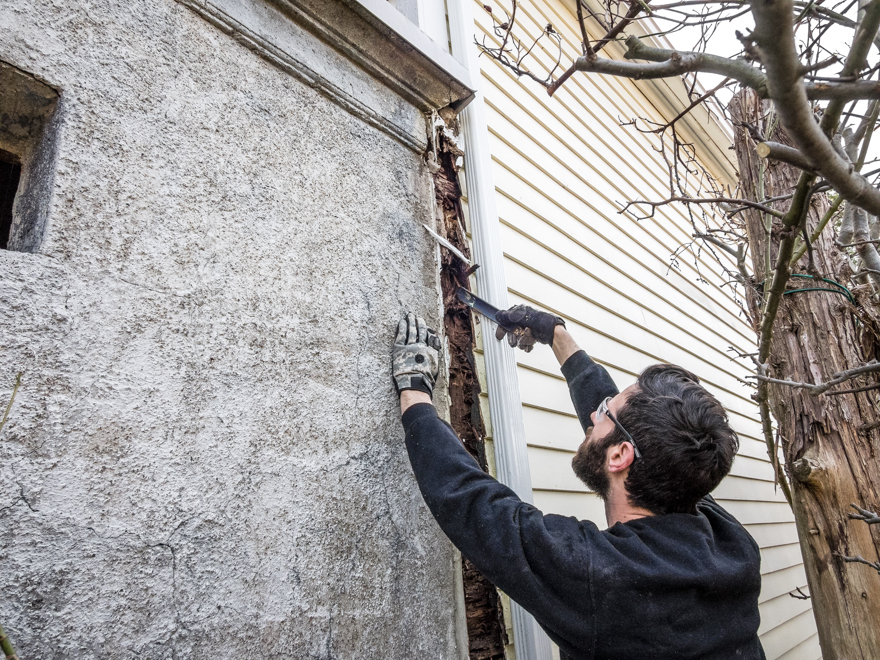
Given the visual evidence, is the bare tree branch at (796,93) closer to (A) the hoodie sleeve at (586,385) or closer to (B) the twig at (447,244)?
(A) the hoodie sleeve at (586,385)

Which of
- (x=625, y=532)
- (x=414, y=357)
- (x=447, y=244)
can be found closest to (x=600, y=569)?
(x=625, y=532)

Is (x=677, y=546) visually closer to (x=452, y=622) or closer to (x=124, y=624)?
(x=452, y=622)

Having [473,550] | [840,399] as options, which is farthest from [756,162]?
[473,550]

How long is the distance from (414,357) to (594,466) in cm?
69

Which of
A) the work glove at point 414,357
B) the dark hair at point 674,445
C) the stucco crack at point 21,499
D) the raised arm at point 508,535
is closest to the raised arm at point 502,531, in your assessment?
the raised arm at point 508,535

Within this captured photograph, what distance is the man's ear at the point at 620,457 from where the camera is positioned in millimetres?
1727

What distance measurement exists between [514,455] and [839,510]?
1555mm

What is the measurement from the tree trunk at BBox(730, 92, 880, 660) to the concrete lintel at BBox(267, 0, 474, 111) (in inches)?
57.0

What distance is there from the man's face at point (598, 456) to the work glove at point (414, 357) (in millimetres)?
561

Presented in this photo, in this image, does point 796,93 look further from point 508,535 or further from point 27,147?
point 27,147

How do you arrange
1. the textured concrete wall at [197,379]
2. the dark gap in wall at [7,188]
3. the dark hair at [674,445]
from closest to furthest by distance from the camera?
the textured concrete wall at [197,379], the dark gap in wall at [7,188], the dark hair at [674,445]

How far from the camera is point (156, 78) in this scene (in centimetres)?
142

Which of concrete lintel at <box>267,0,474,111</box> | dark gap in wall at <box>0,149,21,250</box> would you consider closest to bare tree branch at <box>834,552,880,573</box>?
concrete lintel at <box>267,0,474,111</box>

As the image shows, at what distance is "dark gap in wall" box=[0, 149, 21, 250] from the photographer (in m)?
1.37
